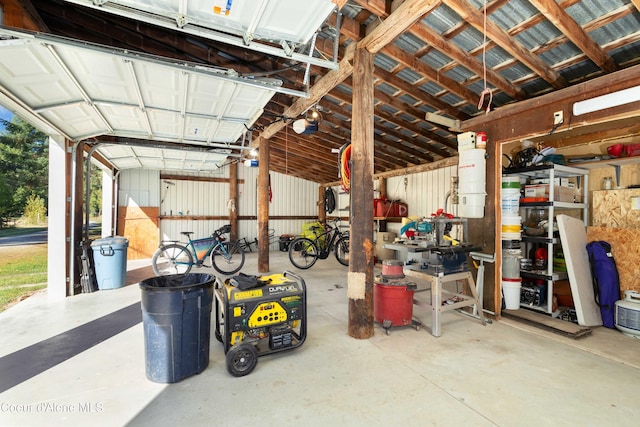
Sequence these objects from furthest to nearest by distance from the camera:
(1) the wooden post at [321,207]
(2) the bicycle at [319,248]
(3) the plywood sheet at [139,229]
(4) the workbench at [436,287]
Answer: (1) the wooden post at [321,207]
(3) the plywood sheet at [139,229]
(2) the bicycle at [319,248]
(4) the workbench at [436,287]

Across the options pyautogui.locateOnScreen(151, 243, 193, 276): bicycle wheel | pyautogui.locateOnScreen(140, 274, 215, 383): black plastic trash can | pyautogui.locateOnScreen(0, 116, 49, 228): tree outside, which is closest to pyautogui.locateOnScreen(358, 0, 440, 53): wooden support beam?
pyautogui.locateOnScreen(140, 274, 215, 383): black plastic trash can

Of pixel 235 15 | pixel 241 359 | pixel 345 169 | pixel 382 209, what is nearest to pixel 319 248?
pixel 382 209

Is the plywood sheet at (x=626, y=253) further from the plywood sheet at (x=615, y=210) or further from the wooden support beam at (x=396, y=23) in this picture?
the wooden support beam at (x=396, y=23)

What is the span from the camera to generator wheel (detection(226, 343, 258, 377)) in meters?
2.18

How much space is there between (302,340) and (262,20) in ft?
8.63

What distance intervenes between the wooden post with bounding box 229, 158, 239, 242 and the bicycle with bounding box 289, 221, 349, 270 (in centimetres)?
323

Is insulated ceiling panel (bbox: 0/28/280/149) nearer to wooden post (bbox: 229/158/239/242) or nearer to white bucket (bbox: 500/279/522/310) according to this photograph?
white bucket (bbox: 500/279/522/310)

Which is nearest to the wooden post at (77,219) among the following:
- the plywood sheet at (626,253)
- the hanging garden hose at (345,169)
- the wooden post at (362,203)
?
the hanging garden hose at (345,169)

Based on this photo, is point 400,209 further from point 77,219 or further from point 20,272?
point 20,272

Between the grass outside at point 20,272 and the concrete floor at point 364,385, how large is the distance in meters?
2.05

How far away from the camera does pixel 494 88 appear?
12.0ft

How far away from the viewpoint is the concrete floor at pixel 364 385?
1.76 metres

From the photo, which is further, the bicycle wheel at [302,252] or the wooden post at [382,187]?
the wooden post at [382,187]

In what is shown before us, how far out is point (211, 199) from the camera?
9375 mm
